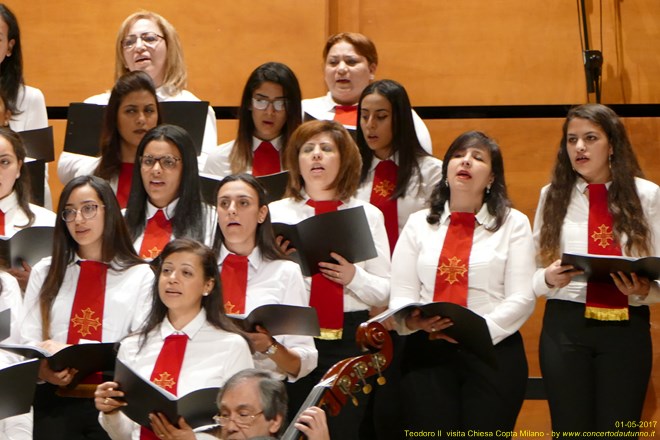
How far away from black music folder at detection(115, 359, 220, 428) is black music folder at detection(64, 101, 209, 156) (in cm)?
124

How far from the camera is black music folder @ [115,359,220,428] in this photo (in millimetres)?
2561

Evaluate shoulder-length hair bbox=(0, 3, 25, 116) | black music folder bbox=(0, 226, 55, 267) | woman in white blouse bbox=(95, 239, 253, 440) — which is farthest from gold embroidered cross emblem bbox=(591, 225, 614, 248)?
shoulder-length hair bbox=(0, 3, 25, 116)

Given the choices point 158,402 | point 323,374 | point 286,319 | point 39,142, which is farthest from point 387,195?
point 158,402

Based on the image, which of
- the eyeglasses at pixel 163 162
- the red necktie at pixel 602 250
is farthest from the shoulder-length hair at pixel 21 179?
the red necktie at pixel 602 250

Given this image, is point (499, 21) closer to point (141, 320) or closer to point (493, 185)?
point (493, 185)

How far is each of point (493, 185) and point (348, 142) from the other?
0.45 meters

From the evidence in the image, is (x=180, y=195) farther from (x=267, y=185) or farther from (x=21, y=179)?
(x=21, y=179)

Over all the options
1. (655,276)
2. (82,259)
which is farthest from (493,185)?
(82,259)

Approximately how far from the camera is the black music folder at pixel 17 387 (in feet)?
8.36

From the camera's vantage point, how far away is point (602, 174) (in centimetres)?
341

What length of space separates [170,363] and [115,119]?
3.58ft

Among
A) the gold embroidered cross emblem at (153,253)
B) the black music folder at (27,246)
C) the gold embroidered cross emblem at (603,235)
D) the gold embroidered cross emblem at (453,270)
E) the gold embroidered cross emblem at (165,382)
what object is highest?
the black music folder at (27,246)

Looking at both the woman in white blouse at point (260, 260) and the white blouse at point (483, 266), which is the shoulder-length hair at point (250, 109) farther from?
the white blouse at point (483, 266)

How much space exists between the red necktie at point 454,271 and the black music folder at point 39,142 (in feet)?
4.38
